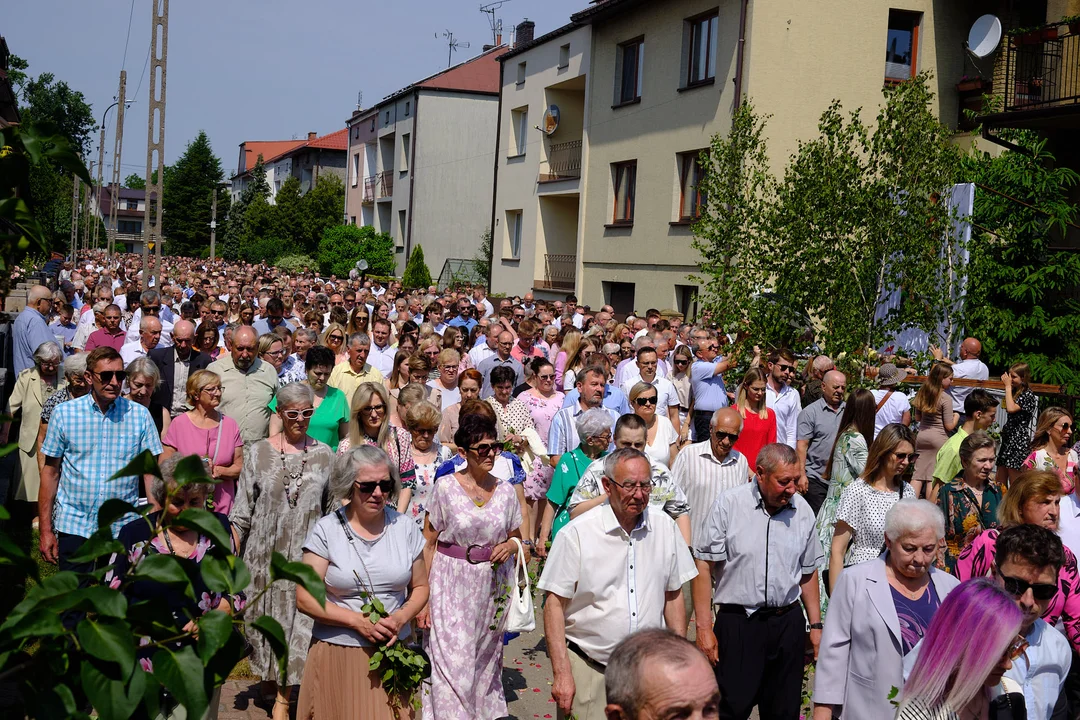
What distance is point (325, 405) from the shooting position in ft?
28.8

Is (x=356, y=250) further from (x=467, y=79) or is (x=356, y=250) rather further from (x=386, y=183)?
(x=467, y=79)

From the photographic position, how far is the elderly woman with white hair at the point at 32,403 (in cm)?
1004

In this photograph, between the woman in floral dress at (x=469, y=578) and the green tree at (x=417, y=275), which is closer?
the woman in floral dress at (x=469, y=578)

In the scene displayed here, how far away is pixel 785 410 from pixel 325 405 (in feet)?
15.9

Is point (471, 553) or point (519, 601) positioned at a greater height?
point (471, 553)

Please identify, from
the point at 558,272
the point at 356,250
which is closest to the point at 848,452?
the point at 558,272

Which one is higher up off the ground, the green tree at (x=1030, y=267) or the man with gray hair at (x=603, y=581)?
the green tree at (x=1030, y=267)

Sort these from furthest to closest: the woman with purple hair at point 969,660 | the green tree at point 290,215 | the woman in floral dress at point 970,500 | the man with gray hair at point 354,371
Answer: the green tree at point 290,215, the man with gray hair at point 354,371, the woman in floral dress at point 970,500, the woman with purple hair at point 969,660

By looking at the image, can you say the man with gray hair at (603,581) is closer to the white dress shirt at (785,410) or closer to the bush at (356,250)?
the white dress shirt at (785,410)

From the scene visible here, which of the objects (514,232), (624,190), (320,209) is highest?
(320,209)

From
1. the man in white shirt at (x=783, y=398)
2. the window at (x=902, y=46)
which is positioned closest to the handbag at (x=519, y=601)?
the man in white shirt at (x=783, y=398)

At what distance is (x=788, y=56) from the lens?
24.0m

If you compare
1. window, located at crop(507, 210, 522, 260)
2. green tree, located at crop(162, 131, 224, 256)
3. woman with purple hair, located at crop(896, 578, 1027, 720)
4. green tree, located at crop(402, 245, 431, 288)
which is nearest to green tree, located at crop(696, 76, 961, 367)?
woman with purple hair, located at crop(896, 578, 1027, 720)

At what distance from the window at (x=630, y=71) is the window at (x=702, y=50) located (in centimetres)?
238
